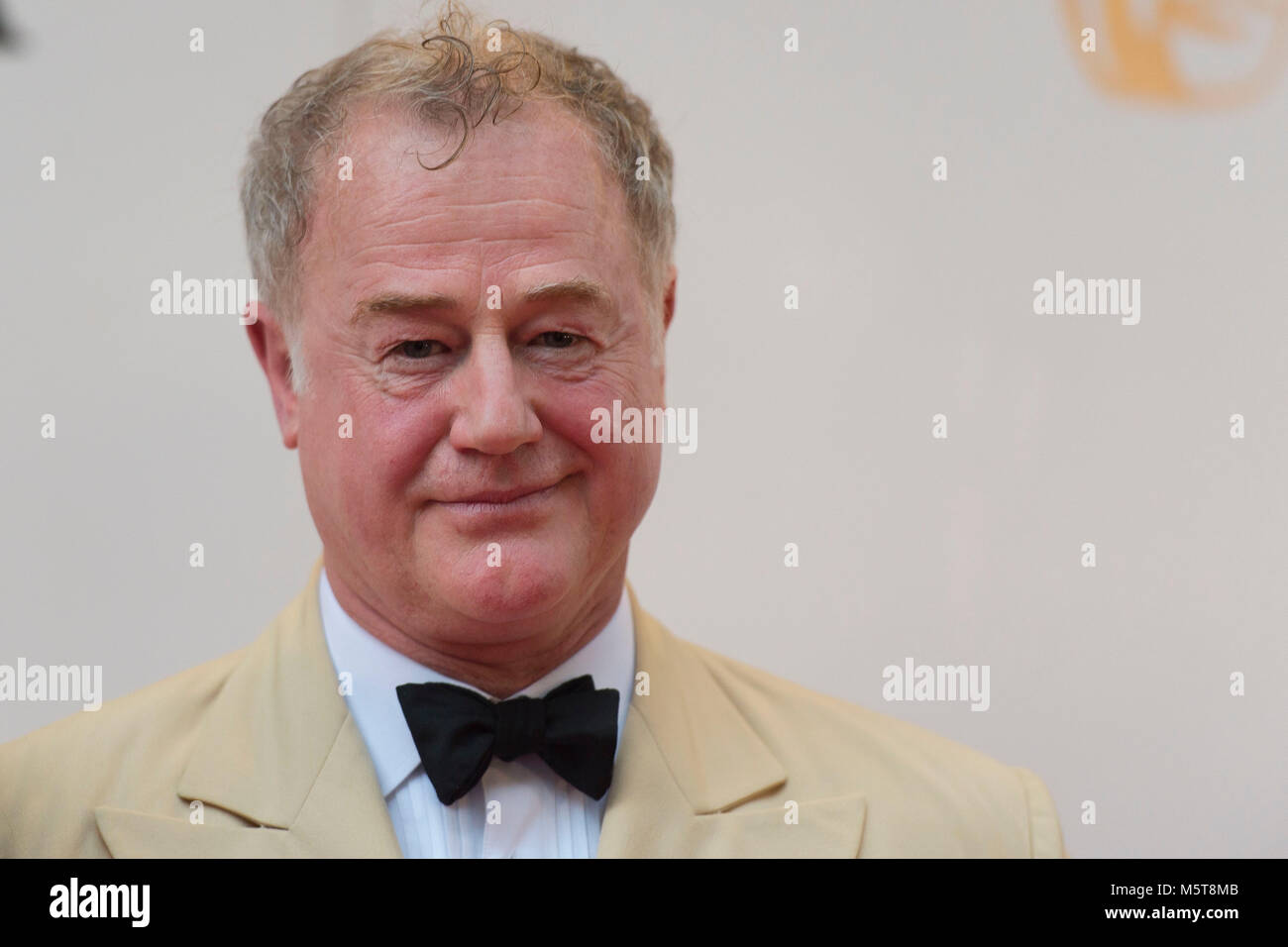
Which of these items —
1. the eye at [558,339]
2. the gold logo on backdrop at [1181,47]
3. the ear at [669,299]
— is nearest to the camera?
the eye at [558,339]

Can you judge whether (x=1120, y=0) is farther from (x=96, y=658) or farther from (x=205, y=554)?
(x=96, y=658)

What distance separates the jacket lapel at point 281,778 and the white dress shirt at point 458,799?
0.11ft

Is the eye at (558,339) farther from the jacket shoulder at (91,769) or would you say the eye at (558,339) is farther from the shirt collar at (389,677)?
the jacket shoulder at (91,769)

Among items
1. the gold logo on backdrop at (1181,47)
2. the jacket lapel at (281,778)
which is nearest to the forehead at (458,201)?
the jacket lapel at (281,778)

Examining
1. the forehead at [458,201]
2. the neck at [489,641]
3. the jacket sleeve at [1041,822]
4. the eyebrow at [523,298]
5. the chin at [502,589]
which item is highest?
the forehead at [458,201]

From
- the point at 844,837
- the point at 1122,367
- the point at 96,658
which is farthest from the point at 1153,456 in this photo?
the point at 96,658

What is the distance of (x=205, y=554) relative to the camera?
2.41 metres

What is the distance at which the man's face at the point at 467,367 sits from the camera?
1.76m

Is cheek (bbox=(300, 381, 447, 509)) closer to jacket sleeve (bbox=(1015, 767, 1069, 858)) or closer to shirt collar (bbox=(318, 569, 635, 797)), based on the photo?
shirt collar (bbox=(318, 569, 635, 797))

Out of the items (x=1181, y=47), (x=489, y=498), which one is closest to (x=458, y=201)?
(x=489, y=498)

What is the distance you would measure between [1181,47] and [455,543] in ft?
5.47

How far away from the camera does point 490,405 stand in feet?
5.63

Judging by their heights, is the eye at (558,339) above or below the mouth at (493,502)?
above

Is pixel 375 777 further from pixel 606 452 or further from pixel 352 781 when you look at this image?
pixel 606 452
